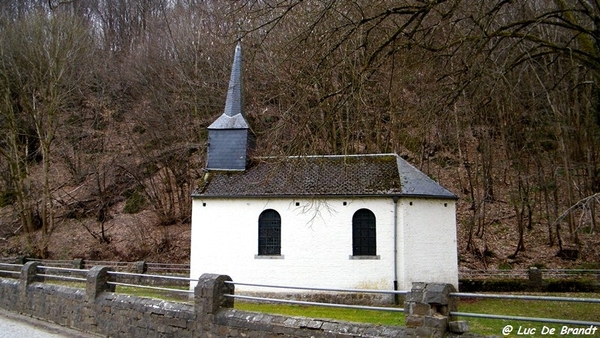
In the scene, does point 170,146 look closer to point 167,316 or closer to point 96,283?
point 96,283

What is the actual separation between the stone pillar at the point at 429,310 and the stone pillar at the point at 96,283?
7151 mm

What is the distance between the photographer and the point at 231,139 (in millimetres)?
19781

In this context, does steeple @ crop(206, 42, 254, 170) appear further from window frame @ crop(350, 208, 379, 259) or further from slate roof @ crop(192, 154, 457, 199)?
window frame @ crop(350, 208, 379, 259)

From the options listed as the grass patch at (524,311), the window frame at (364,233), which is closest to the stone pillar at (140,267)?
the window frame at (364,233)

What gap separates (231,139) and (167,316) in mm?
11367

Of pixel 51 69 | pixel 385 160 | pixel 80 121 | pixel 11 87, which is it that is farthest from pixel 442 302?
pixel 80 121

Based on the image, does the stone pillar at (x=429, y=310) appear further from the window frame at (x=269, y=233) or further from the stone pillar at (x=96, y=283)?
the window frame at (x=269, y=233)

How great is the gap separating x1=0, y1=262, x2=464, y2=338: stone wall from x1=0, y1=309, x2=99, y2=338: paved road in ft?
0.67

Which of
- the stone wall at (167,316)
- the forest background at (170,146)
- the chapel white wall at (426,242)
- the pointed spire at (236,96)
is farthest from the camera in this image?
the forest background at (170,146)

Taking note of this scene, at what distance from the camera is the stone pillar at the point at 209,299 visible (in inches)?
332

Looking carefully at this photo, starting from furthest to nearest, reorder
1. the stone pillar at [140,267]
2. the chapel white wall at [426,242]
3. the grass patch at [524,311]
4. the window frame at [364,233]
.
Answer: the stone pillar at [140,267] < the window frame at [364,233] < the chapel white wall at [426,242] < the grass patch at [524,311]

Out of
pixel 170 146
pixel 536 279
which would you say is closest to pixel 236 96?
pixel 170 146

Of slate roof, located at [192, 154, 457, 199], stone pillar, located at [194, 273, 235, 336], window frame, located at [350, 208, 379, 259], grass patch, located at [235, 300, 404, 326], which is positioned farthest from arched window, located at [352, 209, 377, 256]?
stone pillar, located at [194, 273, 235, 336]

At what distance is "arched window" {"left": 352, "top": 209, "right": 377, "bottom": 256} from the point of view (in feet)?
55.1
